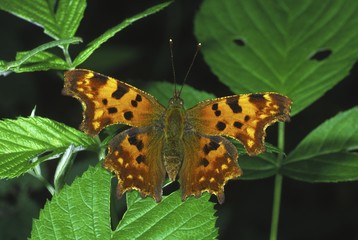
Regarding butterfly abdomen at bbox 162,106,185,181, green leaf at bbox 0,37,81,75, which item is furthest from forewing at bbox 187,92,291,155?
green leaf at bbox 0,37,81,75

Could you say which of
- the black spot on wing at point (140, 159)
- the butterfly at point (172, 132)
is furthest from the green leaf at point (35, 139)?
the black spot on wing at point (140, 159)

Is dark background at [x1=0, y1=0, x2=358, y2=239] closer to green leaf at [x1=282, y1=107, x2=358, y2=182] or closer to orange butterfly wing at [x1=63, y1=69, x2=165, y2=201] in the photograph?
green leaf at [x1=282, y1=107, x2=358, y2=182]

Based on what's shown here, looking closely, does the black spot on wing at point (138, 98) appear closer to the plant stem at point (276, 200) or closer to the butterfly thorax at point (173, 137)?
the butterfly thorax at point (173, 137)

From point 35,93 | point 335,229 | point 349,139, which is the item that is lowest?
point 349,139

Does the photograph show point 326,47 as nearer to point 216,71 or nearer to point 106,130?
point 216,71

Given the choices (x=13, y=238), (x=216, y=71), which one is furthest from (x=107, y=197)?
(x=13, y=238)
